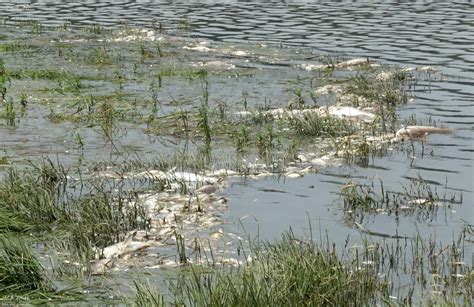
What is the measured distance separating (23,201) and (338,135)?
6.13 m

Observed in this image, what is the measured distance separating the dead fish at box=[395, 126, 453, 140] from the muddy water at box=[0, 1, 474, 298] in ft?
0.64

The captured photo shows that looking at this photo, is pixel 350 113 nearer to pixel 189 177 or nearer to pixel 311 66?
pixel 189 177

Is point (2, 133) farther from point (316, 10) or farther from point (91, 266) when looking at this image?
point (316, 10)

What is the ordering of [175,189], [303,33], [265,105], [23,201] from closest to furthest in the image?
[23,201] < [175,189] < [265,105] < [303,33]

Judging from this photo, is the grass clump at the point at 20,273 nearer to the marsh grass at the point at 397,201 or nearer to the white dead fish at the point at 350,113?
the marsh grass at the point at 397,201

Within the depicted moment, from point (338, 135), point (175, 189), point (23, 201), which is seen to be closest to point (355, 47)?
point (338, 135)

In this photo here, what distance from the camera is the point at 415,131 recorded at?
14.9m

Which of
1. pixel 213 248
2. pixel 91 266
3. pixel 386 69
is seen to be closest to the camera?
pixel 91 266

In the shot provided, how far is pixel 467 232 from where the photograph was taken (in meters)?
10.2

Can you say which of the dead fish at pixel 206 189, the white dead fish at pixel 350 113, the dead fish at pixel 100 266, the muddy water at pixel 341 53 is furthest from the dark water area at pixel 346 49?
the dead fish at pixel 100 266

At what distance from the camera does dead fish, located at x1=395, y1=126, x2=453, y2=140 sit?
48.5 ft

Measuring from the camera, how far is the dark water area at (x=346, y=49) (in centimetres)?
1112

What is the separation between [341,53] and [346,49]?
2.45 feet

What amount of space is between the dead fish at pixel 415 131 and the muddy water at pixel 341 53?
0.20m
